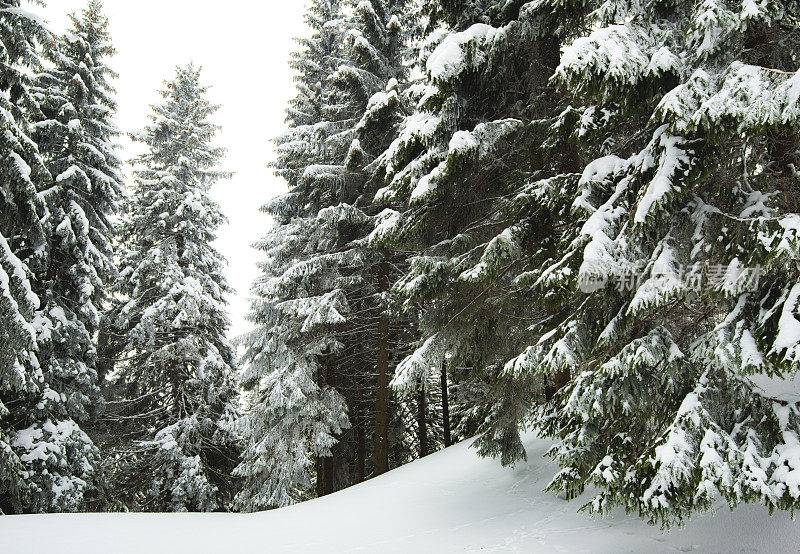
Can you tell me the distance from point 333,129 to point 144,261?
6980 mm

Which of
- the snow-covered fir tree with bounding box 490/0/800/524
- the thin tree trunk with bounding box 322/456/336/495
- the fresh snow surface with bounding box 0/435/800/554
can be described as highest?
the snow-covered fir tree with bounding box 490/0/800/524

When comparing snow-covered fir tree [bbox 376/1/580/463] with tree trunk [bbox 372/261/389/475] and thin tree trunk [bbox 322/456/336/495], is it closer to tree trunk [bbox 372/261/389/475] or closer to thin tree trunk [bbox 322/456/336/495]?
tree trunk [bbox 372/261/389/475]

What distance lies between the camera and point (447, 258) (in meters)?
7.36

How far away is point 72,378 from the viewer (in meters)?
12.6

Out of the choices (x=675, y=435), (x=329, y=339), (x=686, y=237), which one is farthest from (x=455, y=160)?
(x=329, y=339)

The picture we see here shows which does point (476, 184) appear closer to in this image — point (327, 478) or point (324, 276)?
point (324, 276)

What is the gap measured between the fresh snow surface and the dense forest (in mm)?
487

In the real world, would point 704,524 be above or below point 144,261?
below

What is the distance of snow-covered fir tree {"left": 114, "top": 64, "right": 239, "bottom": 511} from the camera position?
1337cm

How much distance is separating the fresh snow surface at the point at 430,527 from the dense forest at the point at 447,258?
487 millimetres

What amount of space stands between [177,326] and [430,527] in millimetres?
10187

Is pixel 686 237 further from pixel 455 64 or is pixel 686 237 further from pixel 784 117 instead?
pixel 455 64

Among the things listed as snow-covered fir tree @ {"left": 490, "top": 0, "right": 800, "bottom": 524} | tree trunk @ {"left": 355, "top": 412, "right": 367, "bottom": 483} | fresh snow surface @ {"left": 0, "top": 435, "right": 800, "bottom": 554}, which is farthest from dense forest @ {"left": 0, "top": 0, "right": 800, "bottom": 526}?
fresh snow surface @ {"left": 0, "top": 435, "right": 800, "bottom": 554}

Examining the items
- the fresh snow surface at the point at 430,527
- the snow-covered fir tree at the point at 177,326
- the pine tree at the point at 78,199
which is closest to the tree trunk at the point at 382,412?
the fresh snow surface at the point at 430,527
